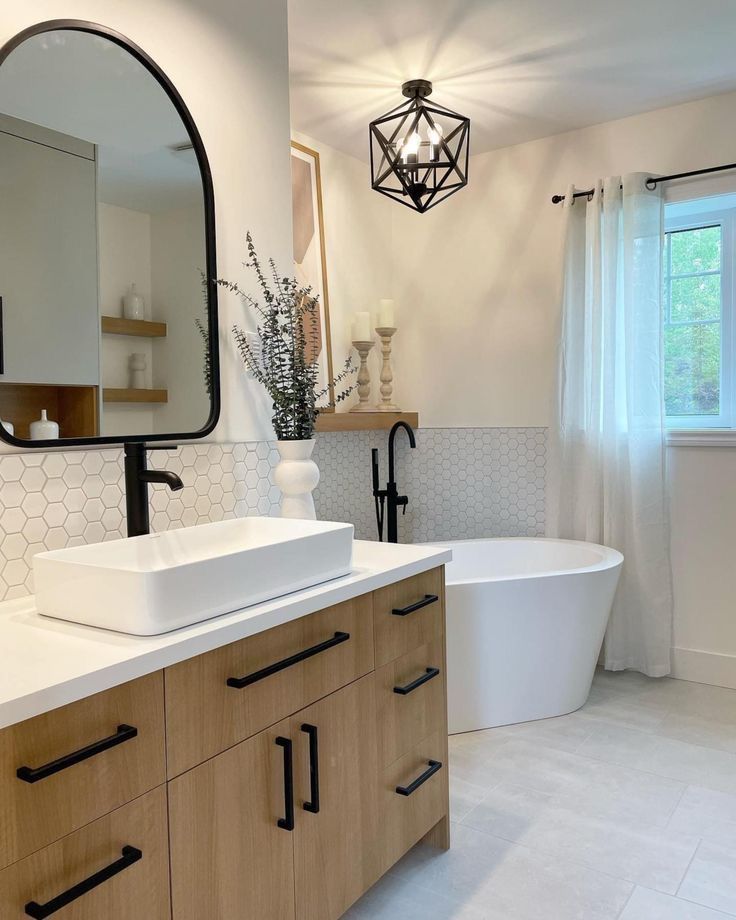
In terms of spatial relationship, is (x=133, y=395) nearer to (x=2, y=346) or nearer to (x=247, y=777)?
(x=2, y=346)

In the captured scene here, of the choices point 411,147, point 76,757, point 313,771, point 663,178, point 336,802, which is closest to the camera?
point 76,757

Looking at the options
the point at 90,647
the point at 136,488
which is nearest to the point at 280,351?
the point at 136,488

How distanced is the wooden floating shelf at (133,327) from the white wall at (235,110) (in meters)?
0.23

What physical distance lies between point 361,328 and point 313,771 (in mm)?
2502

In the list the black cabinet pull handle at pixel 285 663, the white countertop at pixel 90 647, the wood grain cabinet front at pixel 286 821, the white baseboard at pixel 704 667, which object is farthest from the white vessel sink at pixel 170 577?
the white baseboard at pixel 704 667

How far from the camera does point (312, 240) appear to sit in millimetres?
3449

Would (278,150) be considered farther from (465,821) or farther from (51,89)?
(465,821)

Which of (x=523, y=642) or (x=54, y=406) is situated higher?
(x=54, y=406)

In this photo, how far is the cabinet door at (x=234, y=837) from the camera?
1.23 meters

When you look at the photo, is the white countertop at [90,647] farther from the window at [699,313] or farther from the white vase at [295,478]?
the window at [699,313]

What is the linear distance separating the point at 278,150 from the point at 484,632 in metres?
1.87

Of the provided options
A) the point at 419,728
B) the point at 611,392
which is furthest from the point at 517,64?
the point at 419,728

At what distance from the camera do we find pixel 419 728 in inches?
74.7

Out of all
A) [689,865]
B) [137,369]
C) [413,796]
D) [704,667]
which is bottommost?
[689,865]
